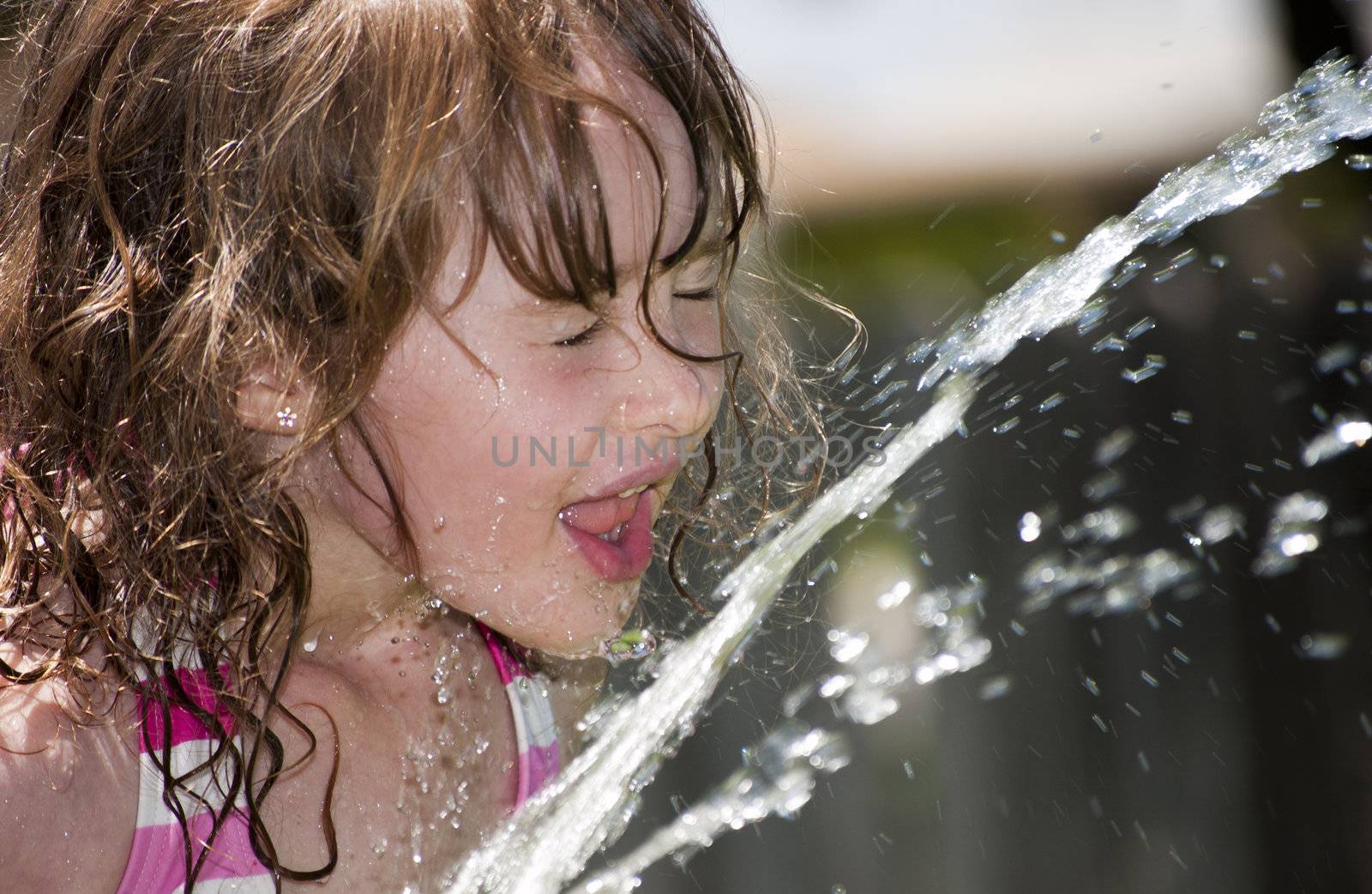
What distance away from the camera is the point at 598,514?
4.51 feet

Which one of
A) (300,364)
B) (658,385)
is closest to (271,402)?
(300,364)

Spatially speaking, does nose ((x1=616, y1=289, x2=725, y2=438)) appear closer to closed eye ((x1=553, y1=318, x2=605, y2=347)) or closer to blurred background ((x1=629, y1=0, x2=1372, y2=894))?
closed eye ((x1=553, y1=318, x2=605, y2=347))

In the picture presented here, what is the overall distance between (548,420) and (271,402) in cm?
29

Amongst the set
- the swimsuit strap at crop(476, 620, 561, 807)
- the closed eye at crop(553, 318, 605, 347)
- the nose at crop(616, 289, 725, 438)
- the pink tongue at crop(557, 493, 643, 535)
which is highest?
the closed eye at crop(553, 318, 605, 347)

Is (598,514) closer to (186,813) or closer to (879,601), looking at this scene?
(186,813)

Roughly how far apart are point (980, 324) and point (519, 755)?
122 cm

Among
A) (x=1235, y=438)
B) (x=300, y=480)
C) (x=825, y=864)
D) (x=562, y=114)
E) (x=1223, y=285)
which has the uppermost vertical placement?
(x=562, y=114)

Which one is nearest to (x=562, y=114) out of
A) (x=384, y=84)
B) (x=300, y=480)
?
(x=384, y=84)

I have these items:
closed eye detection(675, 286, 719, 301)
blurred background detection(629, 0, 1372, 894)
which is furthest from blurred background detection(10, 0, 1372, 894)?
closed eye detection(675, 286, 719, 301)

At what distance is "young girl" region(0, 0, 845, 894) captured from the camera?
123 centimetres

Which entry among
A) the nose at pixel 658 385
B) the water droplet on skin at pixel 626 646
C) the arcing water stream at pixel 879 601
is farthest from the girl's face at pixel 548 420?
the arcing water stream at pixel 879 601

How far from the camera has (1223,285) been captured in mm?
2727

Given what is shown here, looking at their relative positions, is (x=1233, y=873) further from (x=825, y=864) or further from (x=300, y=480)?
(x=300, y=480)

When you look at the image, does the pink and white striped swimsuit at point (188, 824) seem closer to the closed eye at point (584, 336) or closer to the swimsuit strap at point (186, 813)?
the swimsuit strap at point (186, 813)
